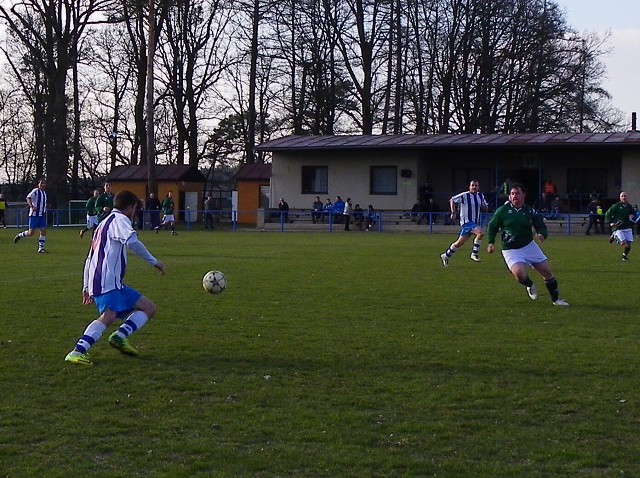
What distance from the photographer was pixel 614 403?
270 inches

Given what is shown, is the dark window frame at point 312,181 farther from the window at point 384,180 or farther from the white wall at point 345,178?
the window at point 384,180

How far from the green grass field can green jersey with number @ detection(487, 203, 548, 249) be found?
2.72 feet

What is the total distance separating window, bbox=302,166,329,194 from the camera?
149 ft

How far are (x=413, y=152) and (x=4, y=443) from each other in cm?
3876

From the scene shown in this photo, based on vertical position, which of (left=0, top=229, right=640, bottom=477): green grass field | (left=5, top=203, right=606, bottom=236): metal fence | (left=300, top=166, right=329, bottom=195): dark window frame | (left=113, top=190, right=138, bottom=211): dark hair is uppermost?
(left=300, top=166, right=329, bottom=195): dark window frame

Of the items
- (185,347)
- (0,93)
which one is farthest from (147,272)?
(0,93)

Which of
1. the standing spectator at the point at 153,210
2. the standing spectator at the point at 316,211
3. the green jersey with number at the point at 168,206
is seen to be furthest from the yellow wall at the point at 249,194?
the green jersey with number at the point at 168,206

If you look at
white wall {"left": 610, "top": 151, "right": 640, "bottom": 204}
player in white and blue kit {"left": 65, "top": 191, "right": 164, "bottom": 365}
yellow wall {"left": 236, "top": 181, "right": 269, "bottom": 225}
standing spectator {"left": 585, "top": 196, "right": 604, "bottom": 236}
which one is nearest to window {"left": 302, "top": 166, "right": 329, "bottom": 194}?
yellow wall {"left": 236, "top": 181, "right": 269, "bottom": 225}

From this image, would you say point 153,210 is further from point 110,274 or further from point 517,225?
point 110,274

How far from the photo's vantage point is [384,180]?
44.6 meters

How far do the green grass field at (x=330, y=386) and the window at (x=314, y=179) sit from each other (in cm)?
3103

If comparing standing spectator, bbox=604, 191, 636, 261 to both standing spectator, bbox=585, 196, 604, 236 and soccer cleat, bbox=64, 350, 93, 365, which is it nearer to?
standing spectator, bbox=585, 196, 604, 236

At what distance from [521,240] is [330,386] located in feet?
19.3

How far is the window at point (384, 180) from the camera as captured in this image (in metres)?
44.2
